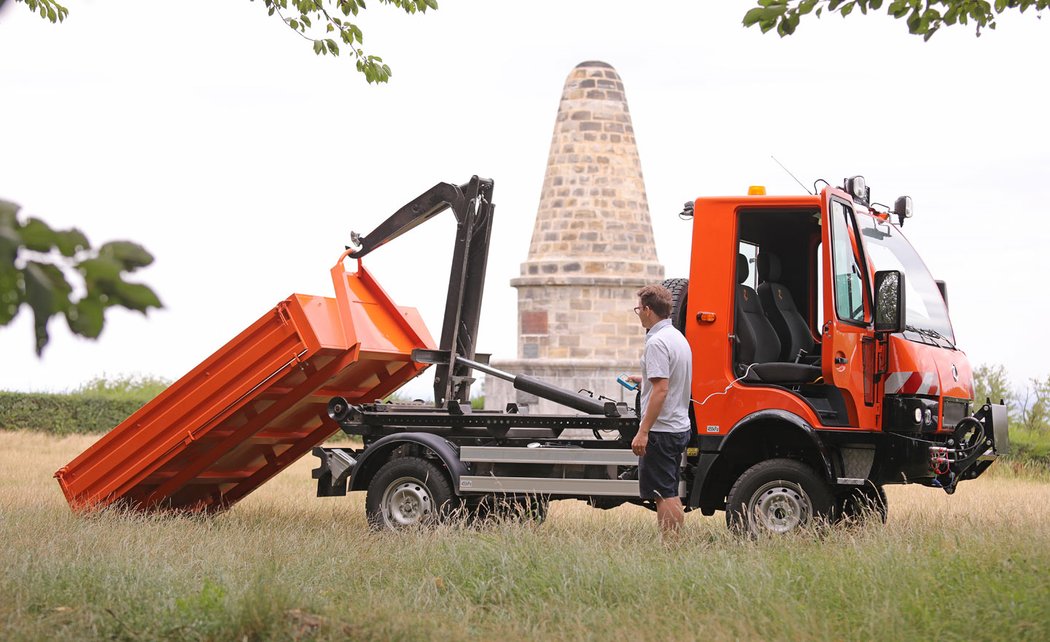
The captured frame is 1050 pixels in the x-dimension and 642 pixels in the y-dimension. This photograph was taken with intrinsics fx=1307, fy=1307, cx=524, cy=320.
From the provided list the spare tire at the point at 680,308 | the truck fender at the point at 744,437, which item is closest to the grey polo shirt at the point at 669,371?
the truck fender at the point at 744,437

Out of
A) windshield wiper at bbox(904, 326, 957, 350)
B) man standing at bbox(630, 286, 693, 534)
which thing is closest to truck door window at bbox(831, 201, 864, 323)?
windshield wiper at bbox(904, 326, 957, 350)

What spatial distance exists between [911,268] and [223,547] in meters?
5.39

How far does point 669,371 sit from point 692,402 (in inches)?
38.5

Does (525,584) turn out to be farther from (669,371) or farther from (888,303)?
(888,303)

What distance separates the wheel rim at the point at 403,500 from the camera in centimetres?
995

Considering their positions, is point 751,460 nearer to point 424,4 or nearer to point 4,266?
point 424,4

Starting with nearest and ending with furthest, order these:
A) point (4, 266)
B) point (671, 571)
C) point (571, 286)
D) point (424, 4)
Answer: point (4, 266) < point (671, 571) < point (424, 4) < point (571, 286)

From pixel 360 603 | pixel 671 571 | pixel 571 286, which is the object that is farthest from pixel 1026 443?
pixel 360 603

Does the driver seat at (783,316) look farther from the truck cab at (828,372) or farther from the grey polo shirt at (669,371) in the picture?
the grey polo shirt at (669,371)

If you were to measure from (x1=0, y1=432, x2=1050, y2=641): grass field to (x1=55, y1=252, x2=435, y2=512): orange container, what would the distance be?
1.18m

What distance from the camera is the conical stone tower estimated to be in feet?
88.5

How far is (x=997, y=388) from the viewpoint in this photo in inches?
912

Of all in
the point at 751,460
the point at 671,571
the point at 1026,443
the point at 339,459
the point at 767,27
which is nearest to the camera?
the point at 671,571

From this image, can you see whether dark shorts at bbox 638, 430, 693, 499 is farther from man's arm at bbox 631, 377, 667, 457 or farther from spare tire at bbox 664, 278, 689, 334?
spare tire at bbox 664, 278, 689, 334
